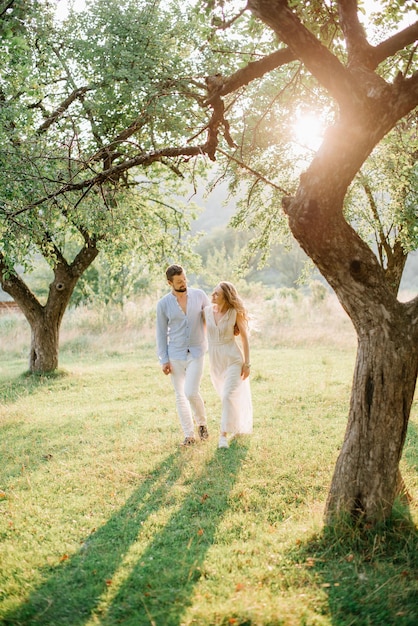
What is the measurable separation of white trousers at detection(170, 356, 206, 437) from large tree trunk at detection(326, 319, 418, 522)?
305cm

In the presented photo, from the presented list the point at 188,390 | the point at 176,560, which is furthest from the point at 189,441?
the point at 176,560

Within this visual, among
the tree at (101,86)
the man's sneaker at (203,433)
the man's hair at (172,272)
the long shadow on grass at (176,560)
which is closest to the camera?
the long shadow on grass at (176,560)

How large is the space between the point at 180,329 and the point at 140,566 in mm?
3701

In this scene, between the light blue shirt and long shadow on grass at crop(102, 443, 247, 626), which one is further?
the light blue shirt

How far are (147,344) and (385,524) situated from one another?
1617 centimetres

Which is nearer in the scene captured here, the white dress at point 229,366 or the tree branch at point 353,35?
the tree branch at point 353,35

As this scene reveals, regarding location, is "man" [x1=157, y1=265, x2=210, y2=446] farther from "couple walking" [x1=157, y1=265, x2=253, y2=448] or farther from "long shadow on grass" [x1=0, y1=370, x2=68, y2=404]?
"long shadow on grass" [x1=0, y1=370, x2=68, y2=404]

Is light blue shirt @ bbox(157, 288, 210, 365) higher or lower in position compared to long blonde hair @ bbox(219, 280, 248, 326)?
lower

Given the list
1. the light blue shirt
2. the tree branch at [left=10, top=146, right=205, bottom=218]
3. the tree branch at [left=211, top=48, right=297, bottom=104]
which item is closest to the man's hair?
the light blue shirt

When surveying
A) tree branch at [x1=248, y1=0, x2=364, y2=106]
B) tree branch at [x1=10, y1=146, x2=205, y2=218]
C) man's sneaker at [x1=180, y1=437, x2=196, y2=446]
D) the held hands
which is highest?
tree branch at [x1=248, y1=0, x2=364, y2=106]

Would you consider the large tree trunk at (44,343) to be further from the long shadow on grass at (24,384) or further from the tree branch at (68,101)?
the tree branch at (68,101)

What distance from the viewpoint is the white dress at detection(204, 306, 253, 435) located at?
7469 mm

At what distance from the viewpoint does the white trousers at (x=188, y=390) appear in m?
7.43

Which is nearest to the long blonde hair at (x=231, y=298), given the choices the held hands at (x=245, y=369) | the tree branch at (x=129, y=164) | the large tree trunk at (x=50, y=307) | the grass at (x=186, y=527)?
the held hands at (x=245, y=369)
